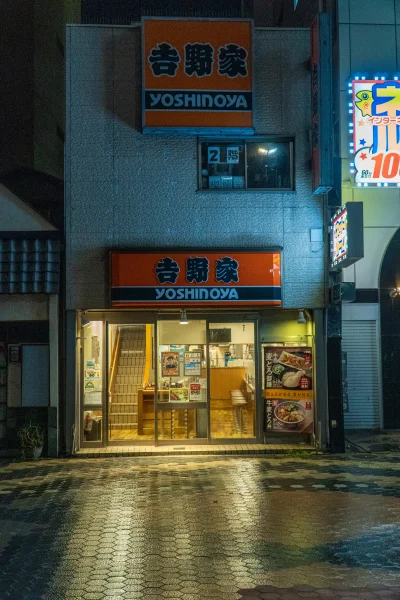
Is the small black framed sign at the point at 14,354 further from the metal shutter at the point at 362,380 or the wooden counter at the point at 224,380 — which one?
the metal shutter at the point at 362,380

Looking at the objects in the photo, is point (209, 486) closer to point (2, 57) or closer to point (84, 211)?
point (84, 211)

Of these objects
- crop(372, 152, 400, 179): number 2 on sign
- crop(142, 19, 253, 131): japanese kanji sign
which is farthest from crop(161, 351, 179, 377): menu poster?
crop(372, 152, 400, 179): number 2 on sign

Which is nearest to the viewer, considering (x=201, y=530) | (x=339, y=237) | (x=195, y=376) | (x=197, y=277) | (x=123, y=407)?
(x=201, y=530)

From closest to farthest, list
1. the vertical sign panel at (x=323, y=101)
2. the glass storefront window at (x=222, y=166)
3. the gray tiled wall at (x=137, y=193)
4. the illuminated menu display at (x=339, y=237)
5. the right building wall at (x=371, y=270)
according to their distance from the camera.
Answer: the illuminated menu display at (x=339, y=237) < the vertical sign panel at (x=323, y=101) < the gray tiled wall at (x=137, y=193) < the glass storefront window at (x=222, y=166) < the right building wall at (x=371, y=270)

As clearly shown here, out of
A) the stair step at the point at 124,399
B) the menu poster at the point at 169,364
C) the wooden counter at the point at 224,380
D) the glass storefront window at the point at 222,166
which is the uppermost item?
the glass storefront window at the point at 222,166

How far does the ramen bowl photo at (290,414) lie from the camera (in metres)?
15.8

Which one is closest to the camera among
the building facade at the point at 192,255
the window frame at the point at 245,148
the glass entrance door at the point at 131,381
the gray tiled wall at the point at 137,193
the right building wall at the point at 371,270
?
the building facade at the point at 192,255

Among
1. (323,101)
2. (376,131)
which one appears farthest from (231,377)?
(376,131)

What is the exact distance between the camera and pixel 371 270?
18.0 meters

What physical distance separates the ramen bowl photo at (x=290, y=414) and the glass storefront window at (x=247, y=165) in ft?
17.2

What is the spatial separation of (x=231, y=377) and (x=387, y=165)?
6886 millimetres

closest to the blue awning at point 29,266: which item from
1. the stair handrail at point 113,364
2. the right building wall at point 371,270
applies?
the stair handrail at point 113,364

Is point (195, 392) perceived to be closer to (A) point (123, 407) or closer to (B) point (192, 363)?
(B) point (192, 363)

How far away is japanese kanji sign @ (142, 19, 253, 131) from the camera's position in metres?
15.3
